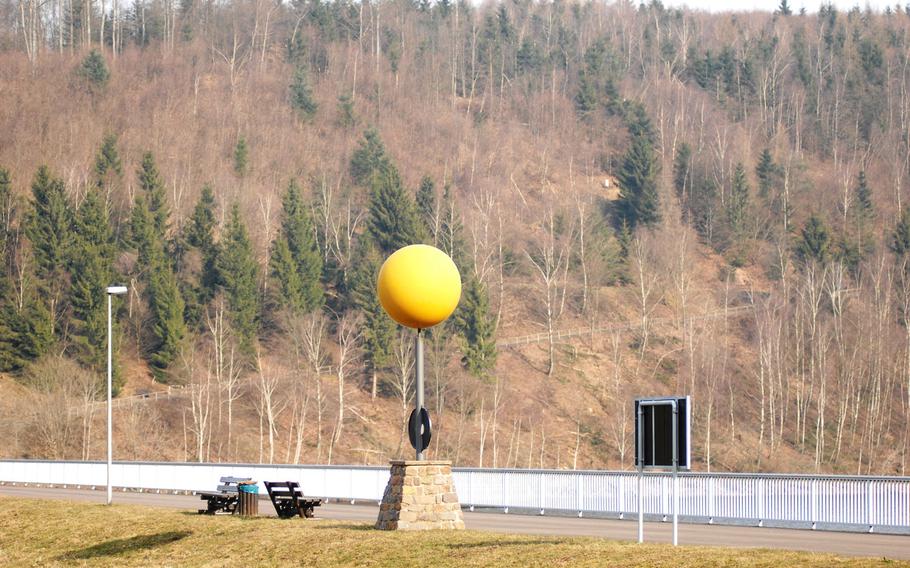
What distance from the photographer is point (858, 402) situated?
86312 millimetres

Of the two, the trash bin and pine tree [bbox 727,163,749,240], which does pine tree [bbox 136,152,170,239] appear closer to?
pine tree [bbox 727,163,749,240]

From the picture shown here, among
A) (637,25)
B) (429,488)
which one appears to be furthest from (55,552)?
(637,25)

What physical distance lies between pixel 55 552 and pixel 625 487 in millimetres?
13873

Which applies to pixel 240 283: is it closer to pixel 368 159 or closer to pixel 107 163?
pixel 107 163

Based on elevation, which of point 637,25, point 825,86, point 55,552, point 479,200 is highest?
point 637,25

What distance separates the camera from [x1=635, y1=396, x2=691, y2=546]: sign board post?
73.3 ft

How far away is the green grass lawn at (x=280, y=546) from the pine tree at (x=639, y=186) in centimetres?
8009

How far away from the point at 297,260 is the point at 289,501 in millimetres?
61382

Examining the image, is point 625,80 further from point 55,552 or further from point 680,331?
point 55,552

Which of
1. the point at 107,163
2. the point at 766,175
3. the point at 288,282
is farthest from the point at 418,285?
the point at 766,175

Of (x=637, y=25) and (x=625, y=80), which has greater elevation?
(x=637, y=25)

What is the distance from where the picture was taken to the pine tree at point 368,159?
4409 inches

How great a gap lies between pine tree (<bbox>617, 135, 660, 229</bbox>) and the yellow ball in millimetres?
86571

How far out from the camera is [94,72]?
11844 cm
